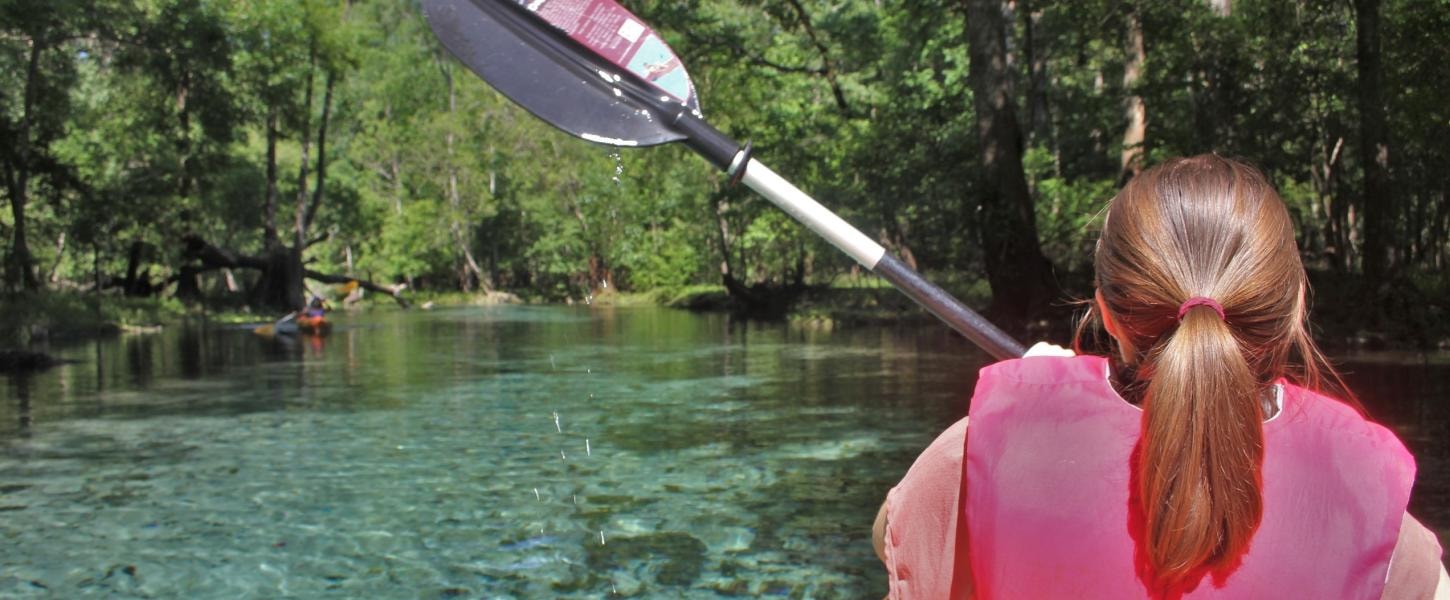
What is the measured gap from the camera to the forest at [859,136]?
43.6ft

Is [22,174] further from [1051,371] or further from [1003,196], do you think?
[1051,371]

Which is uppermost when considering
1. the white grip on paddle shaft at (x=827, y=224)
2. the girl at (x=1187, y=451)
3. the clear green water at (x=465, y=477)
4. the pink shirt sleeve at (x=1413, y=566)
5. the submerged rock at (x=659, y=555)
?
the white grip on paddle shaft at (x=827, y=224)

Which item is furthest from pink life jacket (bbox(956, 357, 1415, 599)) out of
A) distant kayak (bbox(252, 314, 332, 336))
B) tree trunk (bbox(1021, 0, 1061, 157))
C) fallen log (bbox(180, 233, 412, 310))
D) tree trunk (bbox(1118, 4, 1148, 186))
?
fallen log (bbox(180, 233, 412, 310))

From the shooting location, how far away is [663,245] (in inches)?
1636

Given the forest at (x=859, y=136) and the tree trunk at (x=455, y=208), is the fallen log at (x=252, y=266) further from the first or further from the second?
the tree trunk at (x=455, y=208)

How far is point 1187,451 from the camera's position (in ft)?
4.15

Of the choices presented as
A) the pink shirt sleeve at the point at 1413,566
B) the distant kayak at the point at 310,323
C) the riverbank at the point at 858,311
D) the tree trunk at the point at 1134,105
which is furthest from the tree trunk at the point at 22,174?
the pink shirt sleeve at the point at 1413,566

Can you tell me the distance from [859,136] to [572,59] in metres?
18.8

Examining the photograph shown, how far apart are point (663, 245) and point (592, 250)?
4.14 meters

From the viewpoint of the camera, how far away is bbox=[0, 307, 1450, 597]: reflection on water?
4898mm

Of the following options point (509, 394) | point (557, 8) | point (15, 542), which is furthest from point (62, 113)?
point (557, 8)

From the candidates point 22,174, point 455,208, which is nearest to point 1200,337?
point 22,174

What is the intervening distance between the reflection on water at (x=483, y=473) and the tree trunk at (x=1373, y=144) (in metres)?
1.81

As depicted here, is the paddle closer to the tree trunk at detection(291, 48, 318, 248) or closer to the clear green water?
the clear green water
